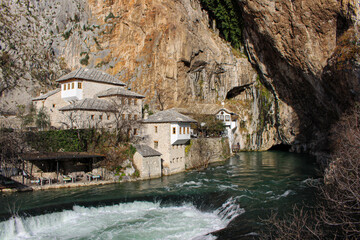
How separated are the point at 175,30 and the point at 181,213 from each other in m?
42.1

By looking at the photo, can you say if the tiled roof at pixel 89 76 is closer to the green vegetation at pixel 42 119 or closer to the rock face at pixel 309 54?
the green vegetation at pixel 42 119

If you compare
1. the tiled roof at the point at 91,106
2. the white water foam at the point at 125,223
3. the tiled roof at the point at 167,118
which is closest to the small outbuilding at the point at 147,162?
the tiled roof at the point at 167,118

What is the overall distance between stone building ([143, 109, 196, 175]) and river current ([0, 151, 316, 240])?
4.16m

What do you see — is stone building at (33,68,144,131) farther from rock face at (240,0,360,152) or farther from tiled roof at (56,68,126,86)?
rock face at (240,0,360,152)

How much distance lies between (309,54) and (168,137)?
2378cm

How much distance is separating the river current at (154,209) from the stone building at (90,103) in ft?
32.0

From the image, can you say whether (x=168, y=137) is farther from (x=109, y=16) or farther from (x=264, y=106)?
(x=109, y=16)

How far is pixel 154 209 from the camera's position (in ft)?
60.7

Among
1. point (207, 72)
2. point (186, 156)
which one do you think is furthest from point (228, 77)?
point (186, 156)

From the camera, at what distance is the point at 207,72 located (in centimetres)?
5778

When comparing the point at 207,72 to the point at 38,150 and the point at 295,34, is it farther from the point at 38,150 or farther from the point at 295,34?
the point at 38,150

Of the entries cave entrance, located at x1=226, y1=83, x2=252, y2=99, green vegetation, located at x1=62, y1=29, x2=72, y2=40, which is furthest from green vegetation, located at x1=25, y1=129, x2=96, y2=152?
cave entrance, located at x1=226, y1=83, x2=252, y2=99

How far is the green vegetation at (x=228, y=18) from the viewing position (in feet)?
208

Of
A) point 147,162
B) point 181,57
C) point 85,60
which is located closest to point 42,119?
point 147,162
